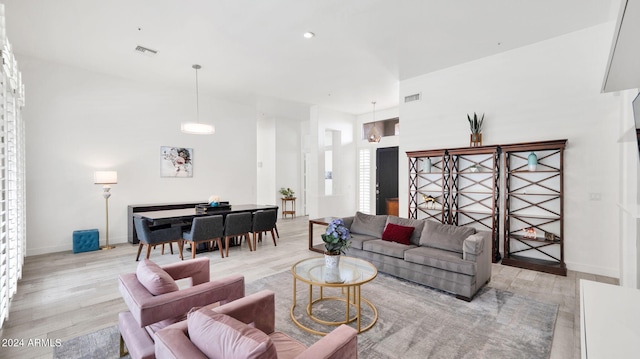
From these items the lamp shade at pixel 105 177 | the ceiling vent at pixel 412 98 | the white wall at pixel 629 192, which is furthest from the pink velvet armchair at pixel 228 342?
the ceiling vent at pixel 412 98

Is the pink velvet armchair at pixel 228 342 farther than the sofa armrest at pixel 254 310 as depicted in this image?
No

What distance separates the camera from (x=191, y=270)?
100 inches

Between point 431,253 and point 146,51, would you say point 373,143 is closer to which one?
point 431,253

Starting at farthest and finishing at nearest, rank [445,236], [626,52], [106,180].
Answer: [106,180] < [445,236] < [626,52]

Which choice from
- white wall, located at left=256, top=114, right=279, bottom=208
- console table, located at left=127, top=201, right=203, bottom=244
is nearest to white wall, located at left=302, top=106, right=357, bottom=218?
white wall, located at left=256, top=114, right=279, bottom=208

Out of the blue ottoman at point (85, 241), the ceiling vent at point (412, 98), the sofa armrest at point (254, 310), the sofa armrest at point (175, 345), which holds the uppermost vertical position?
the ceiling vent at point (412, 98)

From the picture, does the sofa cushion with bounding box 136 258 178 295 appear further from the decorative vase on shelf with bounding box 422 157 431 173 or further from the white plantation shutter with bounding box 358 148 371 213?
the white plantation shutter with bounding box 358 148 371 213

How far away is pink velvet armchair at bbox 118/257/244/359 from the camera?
68.9 inches

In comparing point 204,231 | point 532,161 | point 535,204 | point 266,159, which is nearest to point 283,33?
point 204,231

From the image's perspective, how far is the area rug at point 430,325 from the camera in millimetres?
2291

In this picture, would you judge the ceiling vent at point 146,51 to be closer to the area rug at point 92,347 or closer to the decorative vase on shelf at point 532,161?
the area rug at point 92,347

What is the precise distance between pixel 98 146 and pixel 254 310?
571 centimetres

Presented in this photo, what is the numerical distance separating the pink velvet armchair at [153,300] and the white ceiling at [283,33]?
3.12 m

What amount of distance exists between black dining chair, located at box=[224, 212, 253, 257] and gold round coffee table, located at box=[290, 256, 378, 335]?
90.8 inches
